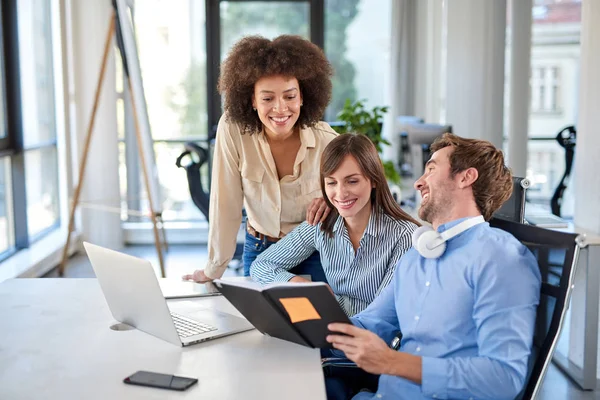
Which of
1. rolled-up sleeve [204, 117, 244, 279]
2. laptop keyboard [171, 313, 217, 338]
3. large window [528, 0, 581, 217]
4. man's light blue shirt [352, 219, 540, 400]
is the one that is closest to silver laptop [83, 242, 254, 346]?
laptop keyboard [171, 313, 217, 338]

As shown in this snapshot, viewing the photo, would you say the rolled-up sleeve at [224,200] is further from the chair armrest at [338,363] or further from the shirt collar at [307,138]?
the chair armrest at [338,363]

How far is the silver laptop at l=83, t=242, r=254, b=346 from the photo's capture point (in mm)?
1779

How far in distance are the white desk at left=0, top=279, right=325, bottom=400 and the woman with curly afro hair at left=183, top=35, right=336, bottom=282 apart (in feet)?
1.93

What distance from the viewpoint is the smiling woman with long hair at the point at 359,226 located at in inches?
88.0

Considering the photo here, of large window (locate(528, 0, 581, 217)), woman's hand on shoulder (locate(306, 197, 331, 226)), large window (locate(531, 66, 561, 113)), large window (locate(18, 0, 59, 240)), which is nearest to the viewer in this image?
woman's hand on shoulder (locate(306, 197, 331, 226))

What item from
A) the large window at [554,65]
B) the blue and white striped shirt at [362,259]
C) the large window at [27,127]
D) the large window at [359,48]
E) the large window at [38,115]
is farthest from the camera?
the large window at [554,65]

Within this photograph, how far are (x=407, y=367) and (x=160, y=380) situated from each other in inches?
20.9

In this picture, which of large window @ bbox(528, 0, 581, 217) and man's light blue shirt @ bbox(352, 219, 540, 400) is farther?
large window @ bbox(528, 0, 581, 217)

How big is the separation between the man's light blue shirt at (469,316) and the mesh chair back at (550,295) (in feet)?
0.11

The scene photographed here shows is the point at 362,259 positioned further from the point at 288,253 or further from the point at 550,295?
the point at 550,295

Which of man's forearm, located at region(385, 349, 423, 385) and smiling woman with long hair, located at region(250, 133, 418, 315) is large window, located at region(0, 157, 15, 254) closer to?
smiling woman with long hair, located at region(250, 133, 418, 315)

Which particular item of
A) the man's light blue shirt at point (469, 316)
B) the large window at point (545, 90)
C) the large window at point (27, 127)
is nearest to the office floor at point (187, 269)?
the large window at point (27, 127)

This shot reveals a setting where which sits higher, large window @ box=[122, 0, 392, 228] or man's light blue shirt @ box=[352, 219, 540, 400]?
large window @ box=[122, 0, 392, 228]

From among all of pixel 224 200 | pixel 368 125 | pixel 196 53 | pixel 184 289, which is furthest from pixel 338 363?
pixel 196 53
